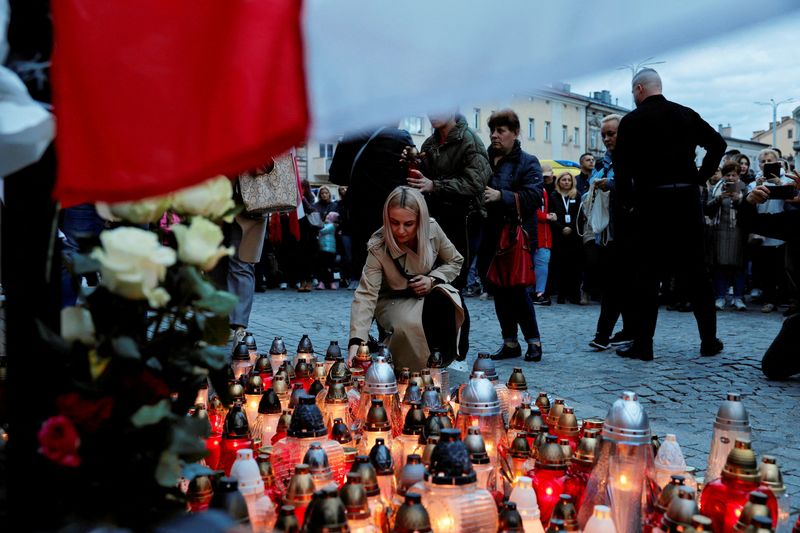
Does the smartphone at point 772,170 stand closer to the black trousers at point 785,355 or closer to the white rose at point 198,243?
the black trousers at point 785,355

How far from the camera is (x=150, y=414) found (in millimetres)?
1497

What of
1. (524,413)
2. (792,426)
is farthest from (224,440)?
(792,426)

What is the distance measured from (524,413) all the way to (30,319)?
2.27m

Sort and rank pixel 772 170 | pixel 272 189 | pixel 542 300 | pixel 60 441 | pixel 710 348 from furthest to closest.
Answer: pixel 542 300, pixel 710 348, pixel 772 170, pixel 272 189, pixel 60 441

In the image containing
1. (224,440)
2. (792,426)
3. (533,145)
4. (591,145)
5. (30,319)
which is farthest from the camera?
(591,145)

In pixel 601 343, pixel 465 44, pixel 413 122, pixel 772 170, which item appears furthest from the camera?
pixel 601 343

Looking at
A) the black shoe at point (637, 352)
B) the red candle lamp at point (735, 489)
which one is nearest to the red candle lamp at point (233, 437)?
the red candle lamp at point (735, 489)

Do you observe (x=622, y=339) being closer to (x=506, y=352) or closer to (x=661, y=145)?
(x=506, y=352)

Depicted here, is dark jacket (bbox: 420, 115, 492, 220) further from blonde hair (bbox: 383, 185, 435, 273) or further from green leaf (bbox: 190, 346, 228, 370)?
green leaf (bbox: 190, 346, 228, 370)

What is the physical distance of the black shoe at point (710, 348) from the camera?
6.79 metres

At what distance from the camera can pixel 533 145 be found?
43688 millimetres

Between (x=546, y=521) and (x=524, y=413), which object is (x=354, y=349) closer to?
(x=524, y=413)

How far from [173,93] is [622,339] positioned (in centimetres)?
666

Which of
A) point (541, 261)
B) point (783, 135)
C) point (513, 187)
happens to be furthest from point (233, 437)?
point (783, 135)
